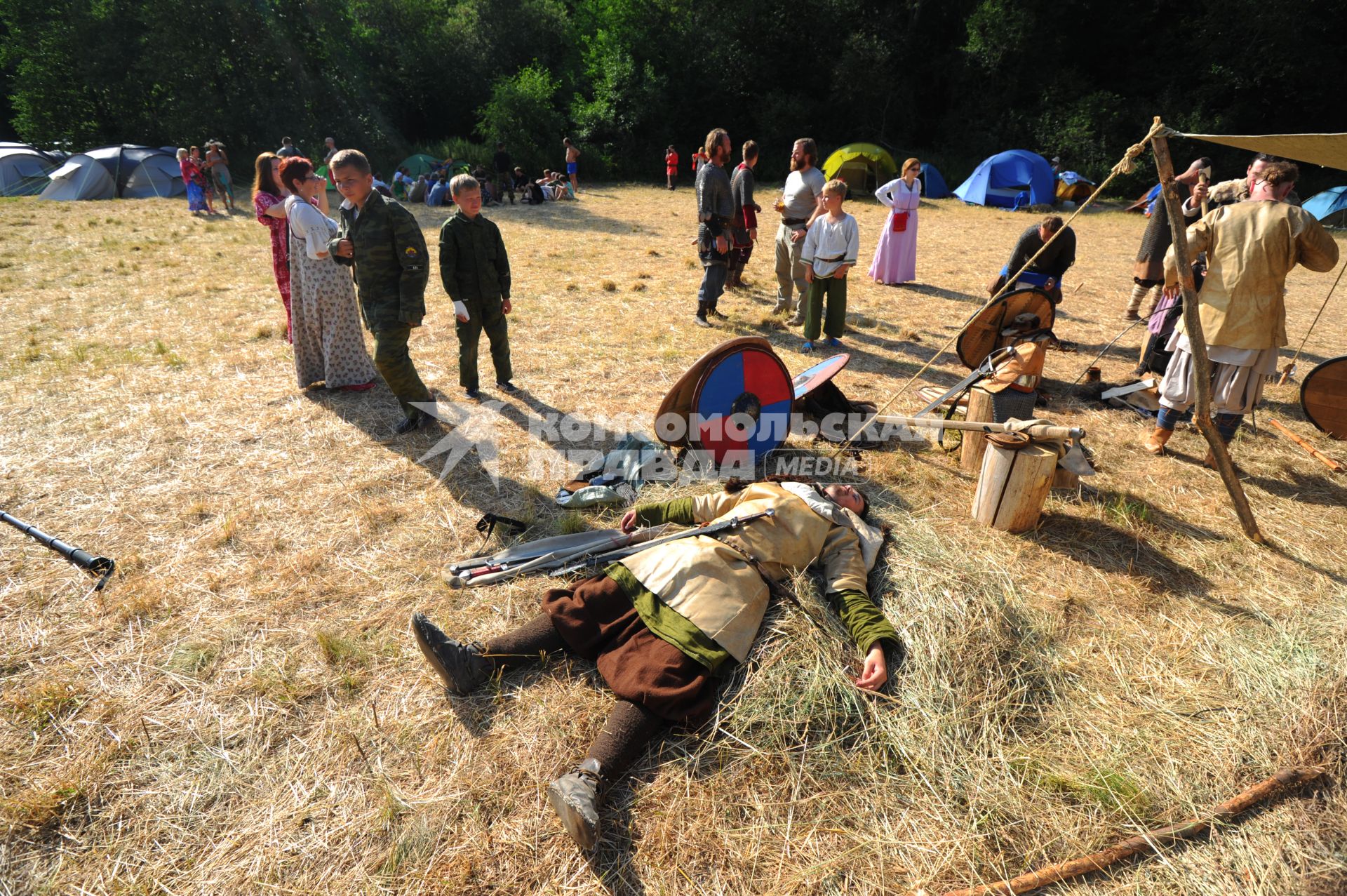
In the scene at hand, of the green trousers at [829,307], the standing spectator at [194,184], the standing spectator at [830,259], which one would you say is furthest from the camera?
the standing spectator at [194,184]

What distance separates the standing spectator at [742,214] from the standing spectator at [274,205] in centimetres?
462

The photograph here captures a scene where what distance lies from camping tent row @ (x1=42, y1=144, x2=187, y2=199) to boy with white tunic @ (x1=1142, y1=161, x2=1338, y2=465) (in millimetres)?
23639

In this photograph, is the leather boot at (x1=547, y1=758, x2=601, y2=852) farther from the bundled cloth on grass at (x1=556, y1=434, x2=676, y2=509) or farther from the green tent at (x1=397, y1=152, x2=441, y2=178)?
the green tent at (x1=397, y1=152, x2=441, y2=178)

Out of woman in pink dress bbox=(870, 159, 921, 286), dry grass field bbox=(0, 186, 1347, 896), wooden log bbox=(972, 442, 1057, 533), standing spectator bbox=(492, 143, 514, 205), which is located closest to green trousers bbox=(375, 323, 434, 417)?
dry grass field bbox=(0, 186, 1347, 896)

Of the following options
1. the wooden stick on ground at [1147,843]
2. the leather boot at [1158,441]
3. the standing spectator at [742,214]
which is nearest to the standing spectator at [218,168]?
the standing spectator at [742,214]

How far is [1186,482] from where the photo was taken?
4.57m

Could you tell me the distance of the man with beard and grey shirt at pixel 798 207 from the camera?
24.2 feet

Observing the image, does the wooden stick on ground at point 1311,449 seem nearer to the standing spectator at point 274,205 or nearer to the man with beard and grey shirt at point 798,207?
the man with beard and grey shirt at point 798,207

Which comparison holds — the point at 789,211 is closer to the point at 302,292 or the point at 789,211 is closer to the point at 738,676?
the point at 302,292

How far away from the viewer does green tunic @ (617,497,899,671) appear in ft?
8.63

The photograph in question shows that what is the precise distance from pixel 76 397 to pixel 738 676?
21.4 feet

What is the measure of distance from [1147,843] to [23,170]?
29774 millimetres

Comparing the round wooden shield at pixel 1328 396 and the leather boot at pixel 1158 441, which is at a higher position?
the round wooden shield at pixel 1328 396

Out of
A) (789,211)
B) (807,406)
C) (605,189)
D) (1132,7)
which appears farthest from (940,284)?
(1132,7)
